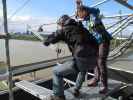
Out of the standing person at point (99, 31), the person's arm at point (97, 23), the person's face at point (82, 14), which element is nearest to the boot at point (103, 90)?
the standing person at point (99, 31)

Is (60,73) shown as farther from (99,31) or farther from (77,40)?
(99,31)

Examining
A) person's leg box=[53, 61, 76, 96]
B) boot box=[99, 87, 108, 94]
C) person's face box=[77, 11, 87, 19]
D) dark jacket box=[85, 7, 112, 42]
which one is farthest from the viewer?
boot box=[99, 87, 108, 94]

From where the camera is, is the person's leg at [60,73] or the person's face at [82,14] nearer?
the person's leg at [60,73]

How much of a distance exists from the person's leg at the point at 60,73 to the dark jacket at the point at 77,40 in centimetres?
18

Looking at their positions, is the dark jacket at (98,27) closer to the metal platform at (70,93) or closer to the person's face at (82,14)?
the person's face at (82,14)

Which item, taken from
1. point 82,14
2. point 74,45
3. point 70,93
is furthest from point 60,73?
point 82,14

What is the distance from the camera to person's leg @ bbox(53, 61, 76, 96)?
135 inches

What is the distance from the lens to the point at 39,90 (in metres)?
4.02

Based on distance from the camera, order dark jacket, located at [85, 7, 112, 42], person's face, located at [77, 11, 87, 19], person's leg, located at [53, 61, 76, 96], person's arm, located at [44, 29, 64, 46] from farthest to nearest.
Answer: person's face, located at [77, 11, 87, 19], dark jacket, located at [85, 7, 112, 42], person's leg, located at [53, 61, 76, 96], person's arm, located at [44, 29, 64, 46]

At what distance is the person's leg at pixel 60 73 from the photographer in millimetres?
3434

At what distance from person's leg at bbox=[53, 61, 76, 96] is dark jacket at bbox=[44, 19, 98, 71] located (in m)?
0.18

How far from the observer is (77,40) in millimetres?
3279

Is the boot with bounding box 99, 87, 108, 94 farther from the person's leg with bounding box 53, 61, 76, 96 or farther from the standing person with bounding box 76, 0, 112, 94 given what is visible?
the person's leg with bounding box 53, 61, 76, 96

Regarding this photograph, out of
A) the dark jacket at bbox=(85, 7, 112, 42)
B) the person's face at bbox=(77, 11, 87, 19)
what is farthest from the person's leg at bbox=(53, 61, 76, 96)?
the person's face at bbox=(77, 11, 87, 19)
